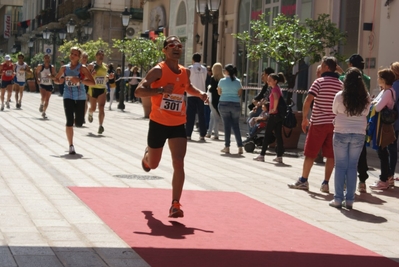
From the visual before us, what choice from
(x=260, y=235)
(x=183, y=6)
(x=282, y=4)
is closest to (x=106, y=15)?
(x=183, y=6)

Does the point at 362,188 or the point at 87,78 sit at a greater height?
the point at 87,78

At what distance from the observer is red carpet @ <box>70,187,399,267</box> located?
7.48 m

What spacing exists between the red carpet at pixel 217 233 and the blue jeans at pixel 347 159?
962 millimetres

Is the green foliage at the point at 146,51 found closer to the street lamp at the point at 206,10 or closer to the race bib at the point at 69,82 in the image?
the street lamp at the point at 206,10

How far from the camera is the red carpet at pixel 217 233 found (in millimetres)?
7484

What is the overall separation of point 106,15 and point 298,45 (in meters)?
40.0

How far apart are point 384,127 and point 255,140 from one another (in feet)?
20.6

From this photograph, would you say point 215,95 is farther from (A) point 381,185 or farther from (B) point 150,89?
(B) point 150,89

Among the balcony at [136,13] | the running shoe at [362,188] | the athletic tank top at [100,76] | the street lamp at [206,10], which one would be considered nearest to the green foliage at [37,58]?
the balcony at [136,13]

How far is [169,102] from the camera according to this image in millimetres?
9383

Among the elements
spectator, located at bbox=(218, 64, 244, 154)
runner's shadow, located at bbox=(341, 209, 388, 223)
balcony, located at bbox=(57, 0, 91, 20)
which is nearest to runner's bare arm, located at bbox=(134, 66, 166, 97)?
runner's shadow, located at bbox=(341, 209, 388, 223)

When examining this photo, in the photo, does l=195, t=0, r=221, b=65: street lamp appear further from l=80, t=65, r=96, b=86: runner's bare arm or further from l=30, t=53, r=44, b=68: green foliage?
l=30, t=53, r=44, b=68: green foliage

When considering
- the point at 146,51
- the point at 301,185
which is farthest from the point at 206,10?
the point at 301,185

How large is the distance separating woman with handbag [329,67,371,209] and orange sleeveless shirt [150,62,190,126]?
7.00 feet
